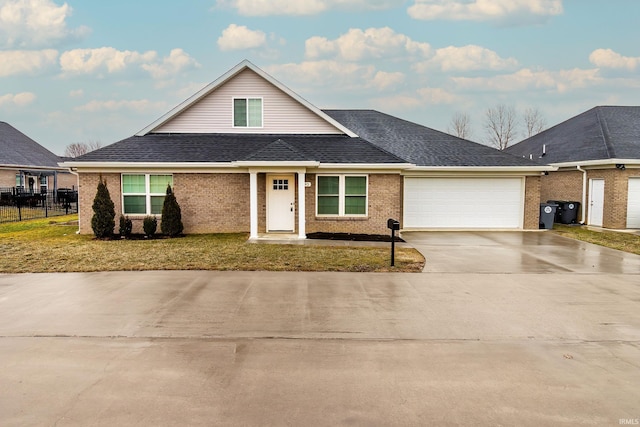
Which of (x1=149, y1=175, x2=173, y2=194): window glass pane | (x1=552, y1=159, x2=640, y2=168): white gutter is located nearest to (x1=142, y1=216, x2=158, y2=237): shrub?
(x1=149, y1=175, x2=173, y2=194): window glass pane

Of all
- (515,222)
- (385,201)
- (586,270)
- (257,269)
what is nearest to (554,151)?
(515,222)

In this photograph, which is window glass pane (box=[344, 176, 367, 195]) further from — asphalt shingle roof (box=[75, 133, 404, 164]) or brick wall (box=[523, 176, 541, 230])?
brick wall (box=[523, 176, 541, 230])

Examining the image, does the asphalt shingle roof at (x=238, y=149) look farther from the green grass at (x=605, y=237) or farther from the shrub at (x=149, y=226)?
the green grass at (x=605, y=237)

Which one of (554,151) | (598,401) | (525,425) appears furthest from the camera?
(554,151)

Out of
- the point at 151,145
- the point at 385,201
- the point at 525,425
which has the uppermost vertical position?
the point at 151,145

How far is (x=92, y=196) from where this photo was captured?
16.3 meters

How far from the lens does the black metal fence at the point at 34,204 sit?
2505cm

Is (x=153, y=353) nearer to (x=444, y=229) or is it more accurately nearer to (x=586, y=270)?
(x=586, y=270)

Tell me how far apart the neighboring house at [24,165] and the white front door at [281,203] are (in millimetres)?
23995

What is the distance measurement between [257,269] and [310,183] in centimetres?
657

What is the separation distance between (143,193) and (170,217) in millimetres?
1872

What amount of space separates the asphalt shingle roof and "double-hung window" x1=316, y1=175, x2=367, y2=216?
846 millimetres

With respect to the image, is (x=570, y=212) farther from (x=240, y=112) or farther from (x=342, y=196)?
(x=240, y=112)

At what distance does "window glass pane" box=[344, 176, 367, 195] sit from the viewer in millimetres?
16375
